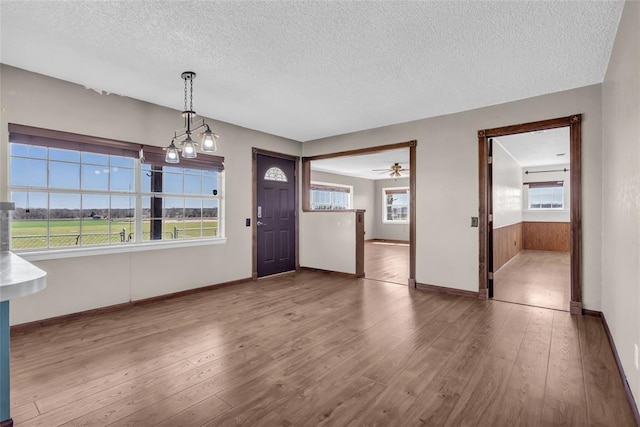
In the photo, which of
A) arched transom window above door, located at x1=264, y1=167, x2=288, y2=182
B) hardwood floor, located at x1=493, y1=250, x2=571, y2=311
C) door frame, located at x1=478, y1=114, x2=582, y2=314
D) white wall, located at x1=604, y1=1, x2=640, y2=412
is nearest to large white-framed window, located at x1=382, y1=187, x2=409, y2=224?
hardwood floor, located at x1=493, y1=250, x2=571, y2=311

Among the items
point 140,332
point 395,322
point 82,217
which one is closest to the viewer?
point 140,332

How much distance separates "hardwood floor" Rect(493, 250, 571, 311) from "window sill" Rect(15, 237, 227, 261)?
4214 millimetres

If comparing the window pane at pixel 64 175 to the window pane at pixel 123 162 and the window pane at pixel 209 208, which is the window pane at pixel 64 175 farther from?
the window pane at pixel 209 208

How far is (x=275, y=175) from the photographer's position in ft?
18.7

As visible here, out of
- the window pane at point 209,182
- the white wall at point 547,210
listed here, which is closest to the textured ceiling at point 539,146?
the white wall at point 547,210

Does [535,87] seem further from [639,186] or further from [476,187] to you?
[639,186]

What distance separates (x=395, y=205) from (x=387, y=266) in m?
5.52

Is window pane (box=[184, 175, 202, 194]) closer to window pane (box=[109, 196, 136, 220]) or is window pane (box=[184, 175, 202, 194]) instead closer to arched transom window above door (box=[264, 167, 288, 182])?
window pane (box=[109, 196, 136, 220])

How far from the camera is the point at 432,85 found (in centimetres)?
341

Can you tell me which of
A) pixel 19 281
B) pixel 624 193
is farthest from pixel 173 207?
pixel 624 193

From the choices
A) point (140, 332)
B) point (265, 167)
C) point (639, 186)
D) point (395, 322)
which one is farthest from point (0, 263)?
point (265, 167)

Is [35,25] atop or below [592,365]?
atop

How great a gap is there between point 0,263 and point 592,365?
3757 millimetres

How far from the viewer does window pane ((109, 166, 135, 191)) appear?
3.75m
